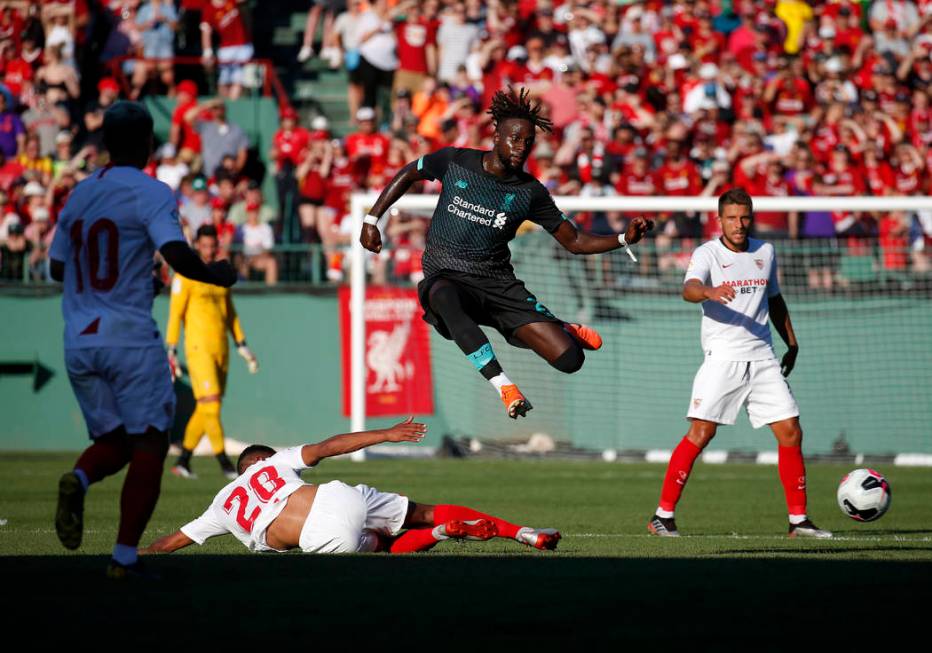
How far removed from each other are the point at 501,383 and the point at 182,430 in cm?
1103

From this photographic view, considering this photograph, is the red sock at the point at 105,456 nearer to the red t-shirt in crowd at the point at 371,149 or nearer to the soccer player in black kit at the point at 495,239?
the soccer player in black kit at the point at 495,239

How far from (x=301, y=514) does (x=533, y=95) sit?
14.6 meters

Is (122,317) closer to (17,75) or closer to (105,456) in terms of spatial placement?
(105,456)

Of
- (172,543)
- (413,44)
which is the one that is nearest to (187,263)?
(172,543)

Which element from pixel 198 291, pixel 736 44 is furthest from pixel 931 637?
pixel 736 44

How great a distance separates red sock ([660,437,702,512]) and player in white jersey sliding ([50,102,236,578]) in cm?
445

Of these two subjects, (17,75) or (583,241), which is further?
(17,75)

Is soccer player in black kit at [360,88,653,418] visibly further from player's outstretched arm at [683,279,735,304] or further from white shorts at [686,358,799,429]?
white shorts at [686,358,799,429]

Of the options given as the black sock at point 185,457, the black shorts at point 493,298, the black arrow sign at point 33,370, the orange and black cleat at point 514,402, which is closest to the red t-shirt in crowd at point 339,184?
the black arrow sign at point 33,370

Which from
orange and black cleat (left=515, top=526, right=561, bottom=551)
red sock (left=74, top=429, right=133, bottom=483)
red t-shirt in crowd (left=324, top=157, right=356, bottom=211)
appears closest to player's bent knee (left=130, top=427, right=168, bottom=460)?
red sock (left=74, top=429, right=133, bottom=483)

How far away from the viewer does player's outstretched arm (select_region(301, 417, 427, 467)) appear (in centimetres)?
821

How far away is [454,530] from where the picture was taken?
843cm

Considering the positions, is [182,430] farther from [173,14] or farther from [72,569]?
[72,569]

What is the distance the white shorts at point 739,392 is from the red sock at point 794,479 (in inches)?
10.8
